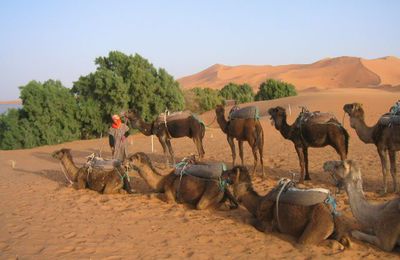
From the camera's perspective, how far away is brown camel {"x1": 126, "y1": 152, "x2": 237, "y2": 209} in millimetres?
7664

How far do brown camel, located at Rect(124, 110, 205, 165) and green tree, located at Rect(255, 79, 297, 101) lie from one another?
3162cm

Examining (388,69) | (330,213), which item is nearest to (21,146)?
(330,213)

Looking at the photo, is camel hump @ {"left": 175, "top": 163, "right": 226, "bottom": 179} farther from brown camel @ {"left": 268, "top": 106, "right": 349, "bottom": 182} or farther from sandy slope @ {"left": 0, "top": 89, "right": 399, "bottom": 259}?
brown camel @ {"left": 268, "top": 106, "right": 349, "bottom": 182}

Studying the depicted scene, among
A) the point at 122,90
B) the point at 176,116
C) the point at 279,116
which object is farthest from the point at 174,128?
the point at 122,90

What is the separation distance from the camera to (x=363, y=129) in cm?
894

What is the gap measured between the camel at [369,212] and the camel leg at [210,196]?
231cm

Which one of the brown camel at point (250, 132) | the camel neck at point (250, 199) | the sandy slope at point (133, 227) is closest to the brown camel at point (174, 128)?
the brown camel at point (250, 132)

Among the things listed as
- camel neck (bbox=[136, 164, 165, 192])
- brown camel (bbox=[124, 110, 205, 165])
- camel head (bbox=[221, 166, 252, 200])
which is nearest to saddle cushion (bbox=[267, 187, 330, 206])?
camel head (bbox=[221, 166, 252, 200])

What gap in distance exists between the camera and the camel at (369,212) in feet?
17.7

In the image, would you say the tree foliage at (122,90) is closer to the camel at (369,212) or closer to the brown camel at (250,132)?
the brown camel at (250,132)

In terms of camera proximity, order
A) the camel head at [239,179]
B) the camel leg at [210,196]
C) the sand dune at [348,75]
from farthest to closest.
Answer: the sand dune at [348,75] → the camel leg at [210,196] → the camel head at [239,179]

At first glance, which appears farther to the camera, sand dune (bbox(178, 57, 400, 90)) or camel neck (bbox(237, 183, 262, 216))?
sand dune (bbox(178, 57, 400, 90))

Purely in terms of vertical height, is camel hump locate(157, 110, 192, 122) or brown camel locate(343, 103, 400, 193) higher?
camel hump locate(157, 110, 192, 122)

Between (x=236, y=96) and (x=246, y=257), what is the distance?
41.2 m
